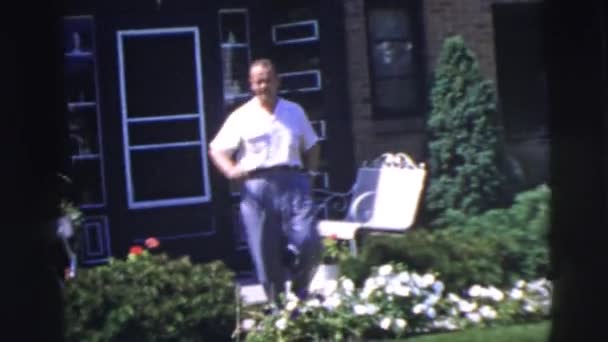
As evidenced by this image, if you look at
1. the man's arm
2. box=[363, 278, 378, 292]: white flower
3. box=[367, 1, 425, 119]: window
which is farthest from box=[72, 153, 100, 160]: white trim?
box=[363, 278, 378, 292]: white flower

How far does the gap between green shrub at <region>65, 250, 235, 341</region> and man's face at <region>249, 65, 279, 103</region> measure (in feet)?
4.23

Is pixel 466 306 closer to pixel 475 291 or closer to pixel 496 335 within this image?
pixel 475 291

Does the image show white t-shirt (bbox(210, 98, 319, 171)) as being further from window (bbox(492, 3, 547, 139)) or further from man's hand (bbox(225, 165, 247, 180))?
window (bbox(492, 3, 547, 139))

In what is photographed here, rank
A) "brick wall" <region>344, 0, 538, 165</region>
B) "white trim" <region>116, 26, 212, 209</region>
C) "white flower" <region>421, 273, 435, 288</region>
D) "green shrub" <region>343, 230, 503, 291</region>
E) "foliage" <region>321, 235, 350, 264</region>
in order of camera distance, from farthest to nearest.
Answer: "brick wall" <region>344, 0, 538, 165</region> → "white trim" <region>116, 26, 212, 209</region> → "foliage" <region>321, 235, 350, 264</region> → "green shrub" <region>343, 230, 503, 291</region> → "white flower" <region>421, 273, 435, 288</region>

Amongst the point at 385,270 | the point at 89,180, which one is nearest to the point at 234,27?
the point at 89,180

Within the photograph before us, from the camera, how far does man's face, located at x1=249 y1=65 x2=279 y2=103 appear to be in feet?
27.2

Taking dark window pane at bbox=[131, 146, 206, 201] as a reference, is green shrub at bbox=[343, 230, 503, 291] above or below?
below

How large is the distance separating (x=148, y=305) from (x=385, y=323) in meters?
1.46

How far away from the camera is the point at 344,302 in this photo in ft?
25.5

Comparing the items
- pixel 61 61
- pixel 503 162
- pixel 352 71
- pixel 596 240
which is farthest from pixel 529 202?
pixel 61 61

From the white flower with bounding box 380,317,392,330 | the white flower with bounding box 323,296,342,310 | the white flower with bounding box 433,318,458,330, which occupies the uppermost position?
the white flower with bounding box 323,296,342,310

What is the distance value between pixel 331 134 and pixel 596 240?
5.31 metres

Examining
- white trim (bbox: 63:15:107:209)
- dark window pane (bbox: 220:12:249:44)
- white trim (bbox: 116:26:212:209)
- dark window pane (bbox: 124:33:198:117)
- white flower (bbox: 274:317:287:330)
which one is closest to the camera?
white flower (bbox: 274:317:287:330)

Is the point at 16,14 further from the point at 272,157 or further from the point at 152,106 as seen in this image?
the point at 152,106
